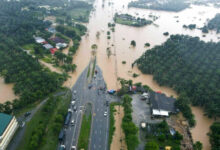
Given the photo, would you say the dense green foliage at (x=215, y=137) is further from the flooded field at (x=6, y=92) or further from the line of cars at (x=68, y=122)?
the flooded field at (x=6, y=92)

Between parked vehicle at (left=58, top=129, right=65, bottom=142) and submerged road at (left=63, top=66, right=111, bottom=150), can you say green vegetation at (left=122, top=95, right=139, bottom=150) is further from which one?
parked vehicle at (left=58, top=129, right=65, bottom=142)

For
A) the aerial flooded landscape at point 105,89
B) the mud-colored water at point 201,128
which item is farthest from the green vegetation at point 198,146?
the mud-colored water at point 201,128

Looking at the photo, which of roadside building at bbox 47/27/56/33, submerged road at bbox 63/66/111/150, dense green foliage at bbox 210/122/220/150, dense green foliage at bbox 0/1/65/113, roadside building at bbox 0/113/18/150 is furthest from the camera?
roadside building at bbox 47/27/56/33

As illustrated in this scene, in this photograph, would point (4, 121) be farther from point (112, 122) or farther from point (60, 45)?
point (60, 45)

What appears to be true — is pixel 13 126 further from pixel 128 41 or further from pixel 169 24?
pixel 169 24

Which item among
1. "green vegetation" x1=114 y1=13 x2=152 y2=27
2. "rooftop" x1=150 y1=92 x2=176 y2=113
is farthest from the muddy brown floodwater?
"rooftop" x1=150 y1=92 x2=176 y2=113
